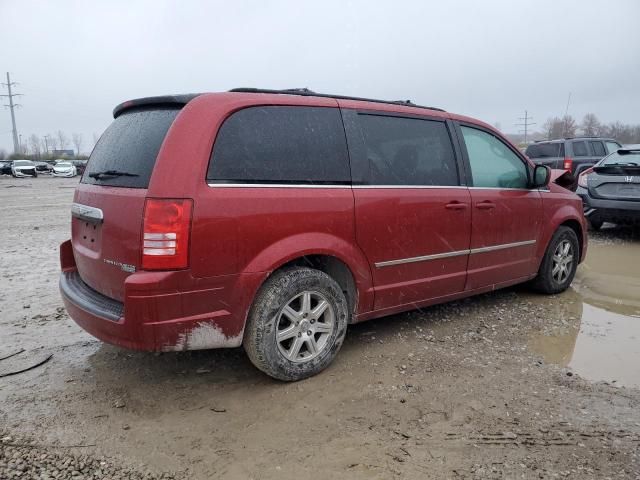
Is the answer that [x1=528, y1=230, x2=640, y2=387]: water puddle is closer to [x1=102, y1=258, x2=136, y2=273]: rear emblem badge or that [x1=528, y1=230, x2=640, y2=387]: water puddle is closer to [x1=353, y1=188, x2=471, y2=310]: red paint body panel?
[x1=353, y1=188, x2=471, y2=310]: red paint body panel

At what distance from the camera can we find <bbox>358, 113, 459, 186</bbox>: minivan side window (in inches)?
144

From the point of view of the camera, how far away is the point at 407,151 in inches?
154

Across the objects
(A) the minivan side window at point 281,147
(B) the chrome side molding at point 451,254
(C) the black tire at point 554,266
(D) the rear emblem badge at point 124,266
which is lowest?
(C) the black tire at point 554,266

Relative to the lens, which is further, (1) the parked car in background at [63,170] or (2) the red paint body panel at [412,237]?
(1) the parked car in background at [63,170]

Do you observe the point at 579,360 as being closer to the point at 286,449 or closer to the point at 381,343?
the point at 381,343

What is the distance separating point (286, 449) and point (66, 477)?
1.03 meters

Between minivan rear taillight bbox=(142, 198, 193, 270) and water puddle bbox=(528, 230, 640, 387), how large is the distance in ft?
8.82

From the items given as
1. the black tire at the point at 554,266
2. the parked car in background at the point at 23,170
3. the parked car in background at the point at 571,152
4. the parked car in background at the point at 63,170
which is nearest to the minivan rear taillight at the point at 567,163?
the parked car in background at the point at 571,152

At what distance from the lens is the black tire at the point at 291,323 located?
Result: 121 inches

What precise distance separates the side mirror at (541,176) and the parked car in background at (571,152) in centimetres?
869

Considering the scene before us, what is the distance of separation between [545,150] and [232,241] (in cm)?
1254

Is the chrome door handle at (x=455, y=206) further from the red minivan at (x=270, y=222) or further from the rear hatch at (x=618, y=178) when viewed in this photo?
the rear hatch at (x=618, y=178)

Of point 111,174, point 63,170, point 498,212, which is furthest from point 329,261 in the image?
point 63,170

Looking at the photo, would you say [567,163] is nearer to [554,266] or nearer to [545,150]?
[545,150]
